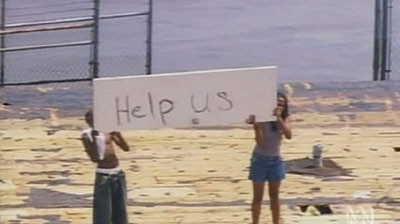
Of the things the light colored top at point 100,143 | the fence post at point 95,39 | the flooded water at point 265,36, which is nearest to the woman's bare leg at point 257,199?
the light colored top at point 100,143

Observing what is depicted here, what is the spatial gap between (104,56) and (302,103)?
433cm

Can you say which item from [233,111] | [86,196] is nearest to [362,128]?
[86,196]

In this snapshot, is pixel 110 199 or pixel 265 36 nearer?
pixel 110 199

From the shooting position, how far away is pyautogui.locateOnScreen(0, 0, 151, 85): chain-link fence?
2019 cm

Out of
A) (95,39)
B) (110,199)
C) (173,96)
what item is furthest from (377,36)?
(173,96)

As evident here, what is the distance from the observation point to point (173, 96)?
32.4ft

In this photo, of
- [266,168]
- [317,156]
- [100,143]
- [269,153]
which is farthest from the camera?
[317,156]

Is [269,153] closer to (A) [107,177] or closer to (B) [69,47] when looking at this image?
(A) [107,177]

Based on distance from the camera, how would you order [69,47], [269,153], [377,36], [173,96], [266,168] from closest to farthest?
1. [173,96]
2. [269,153]
3. [266,168]
4. [377,36]
5. [69,47]

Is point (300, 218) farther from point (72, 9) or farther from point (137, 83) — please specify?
point (72, 9)

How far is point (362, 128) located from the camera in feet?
59.3

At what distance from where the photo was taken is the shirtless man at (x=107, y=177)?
1138 centimetres

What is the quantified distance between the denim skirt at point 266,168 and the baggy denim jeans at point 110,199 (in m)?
1.40

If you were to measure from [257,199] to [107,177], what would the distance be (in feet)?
6.37
